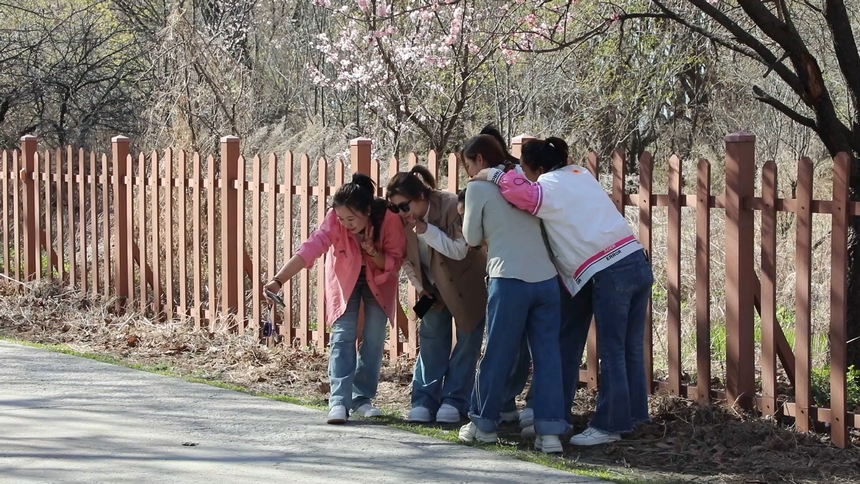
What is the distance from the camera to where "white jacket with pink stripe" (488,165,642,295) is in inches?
211

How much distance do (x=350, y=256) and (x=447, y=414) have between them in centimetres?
104

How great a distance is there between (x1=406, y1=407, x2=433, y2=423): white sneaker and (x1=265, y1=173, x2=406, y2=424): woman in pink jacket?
246mm

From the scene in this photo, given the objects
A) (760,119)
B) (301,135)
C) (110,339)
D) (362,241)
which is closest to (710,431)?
(362,241)

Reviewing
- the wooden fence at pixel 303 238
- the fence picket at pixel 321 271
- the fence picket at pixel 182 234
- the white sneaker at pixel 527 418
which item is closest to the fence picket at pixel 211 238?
the wooden fence at pixel 303 238

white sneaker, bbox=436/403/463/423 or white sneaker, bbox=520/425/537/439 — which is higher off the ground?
white sneaker, bbox=436/403/463/423

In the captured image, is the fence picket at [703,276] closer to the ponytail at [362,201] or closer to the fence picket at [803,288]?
the fence picket at [803,288]

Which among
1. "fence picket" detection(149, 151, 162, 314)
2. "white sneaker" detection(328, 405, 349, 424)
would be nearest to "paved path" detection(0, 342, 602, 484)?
"white sneaker" detection(328, 405, 349, 424)

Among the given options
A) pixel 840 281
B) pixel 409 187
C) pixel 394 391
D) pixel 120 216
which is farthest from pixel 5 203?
pixel 840 281

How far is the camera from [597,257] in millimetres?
5430

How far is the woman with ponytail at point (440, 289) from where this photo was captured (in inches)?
229

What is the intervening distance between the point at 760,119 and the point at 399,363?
381 inches

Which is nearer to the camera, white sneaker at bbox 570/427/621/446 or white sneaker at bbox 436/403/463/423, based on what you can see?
white sneaker at bbox 570/427/621/446

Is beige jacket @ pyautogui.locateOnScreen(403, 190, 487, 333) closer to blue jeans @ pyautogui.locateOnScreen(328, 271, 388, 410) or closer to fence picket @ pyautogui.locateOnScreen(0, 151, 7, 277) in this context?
blue jeans @ pyautogui.locateOnScreen(328, 271, 388, 410)

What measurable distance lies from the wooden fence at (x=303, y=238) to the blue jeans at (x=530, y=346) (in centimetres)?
104
